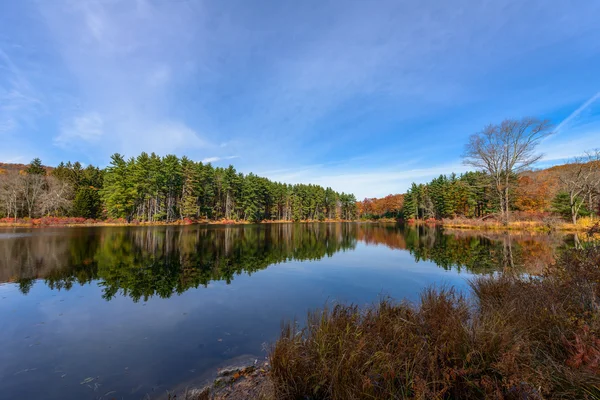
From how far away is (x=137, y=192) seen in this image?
56.5m

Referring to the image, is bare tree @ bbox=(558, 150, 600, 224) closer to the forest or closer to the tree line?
the tree line

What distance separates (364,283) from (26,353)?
34.8ft

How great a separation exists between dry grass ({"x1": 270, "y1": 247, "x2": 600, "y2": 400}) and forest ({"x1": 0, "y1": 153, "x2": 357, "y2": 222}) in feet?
203

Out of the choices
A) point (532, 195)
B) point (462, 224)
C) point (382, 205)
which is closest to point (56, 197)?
point (462, 224)

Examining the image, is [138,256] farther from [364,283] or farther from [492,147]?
[492,147]

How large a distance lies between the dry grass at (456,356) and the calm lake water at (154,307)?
6.99 feet

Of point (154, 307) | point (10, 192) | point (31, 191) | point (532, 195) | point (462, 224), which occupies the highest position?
point (31, 191)

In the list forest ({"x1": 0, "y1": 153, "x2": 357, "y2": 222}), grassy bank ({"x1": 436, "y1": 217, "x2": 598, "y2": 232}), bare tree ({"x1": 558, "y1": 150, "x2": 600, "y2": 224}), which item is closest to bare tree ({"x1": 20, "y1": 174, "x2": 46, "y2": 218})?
forest ({"x1": 0, "y1": 153, "x2": 357, "y2": 222})

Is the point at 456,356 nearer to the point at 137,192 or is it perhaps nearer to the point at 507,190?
the point at 507,190

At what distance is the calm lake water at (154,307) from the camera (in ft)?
16.3

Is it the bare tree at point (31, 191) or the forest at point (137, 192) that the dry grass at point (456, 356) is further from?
the bare tree at point (31, 191)

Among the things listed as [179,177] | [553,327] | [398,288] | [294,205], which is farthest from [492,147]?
[294,205]

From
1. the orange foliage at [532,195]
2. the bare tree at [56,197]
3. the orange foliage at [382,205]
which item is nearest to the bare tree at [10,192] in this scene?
the bare tree at [56,197]

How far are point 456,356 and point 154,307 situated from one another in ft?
28.1
